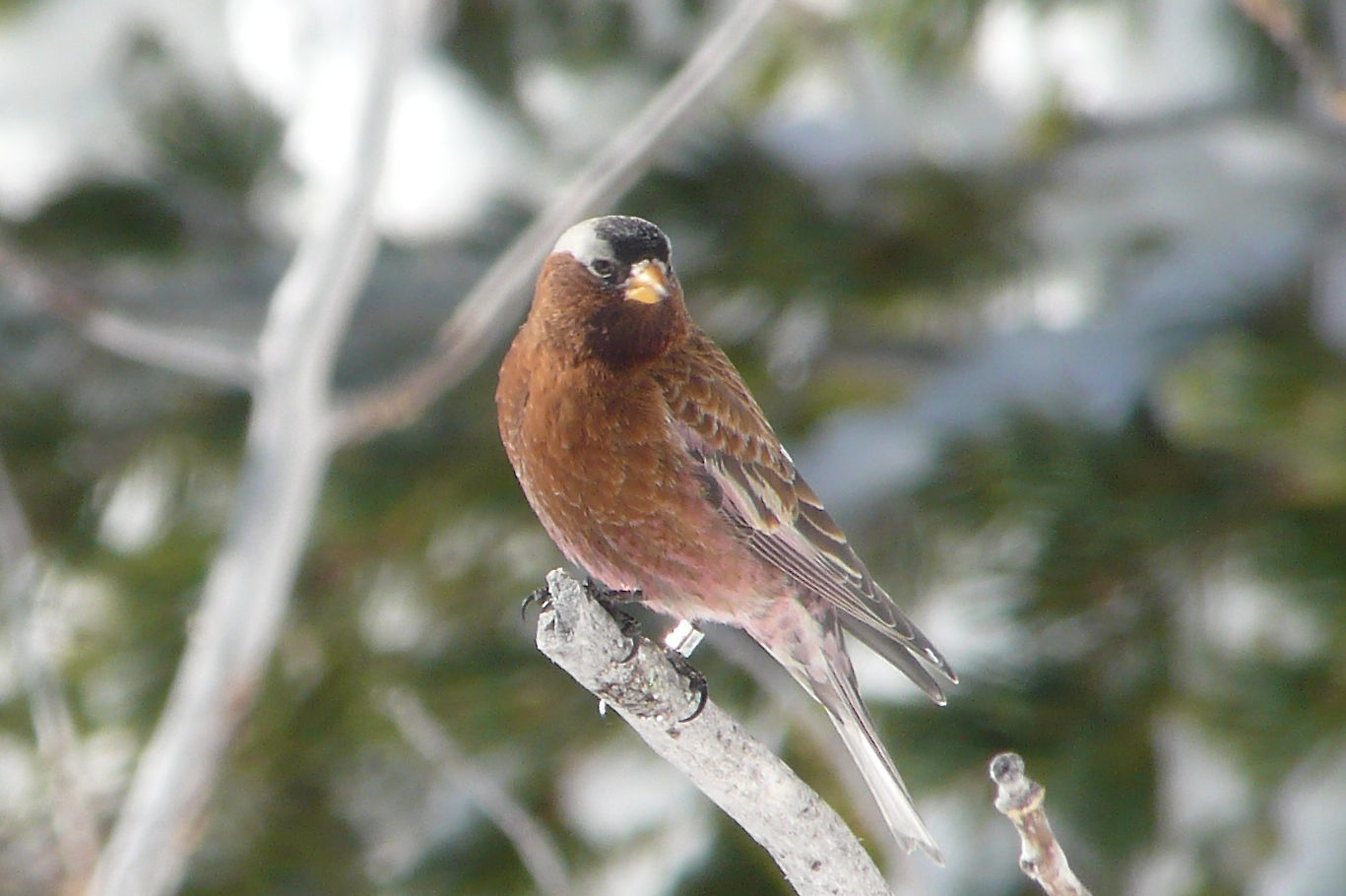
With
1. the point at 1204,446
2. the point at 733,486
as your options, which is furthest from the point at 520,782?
the point at 733,486

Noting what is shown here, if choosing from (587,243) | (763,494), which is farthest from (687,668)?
(587,243)

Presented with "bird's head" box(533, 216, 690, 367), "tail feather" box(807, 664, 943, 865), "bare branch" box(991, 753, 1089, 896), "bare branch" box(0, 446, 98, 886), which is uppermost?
"bird's head" box(533, 216, 690, 367)

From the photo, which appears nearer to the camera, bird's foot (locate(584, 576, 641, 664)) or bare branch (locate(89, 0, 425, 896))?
bird's foot (locate(584, 576, 641, 664))

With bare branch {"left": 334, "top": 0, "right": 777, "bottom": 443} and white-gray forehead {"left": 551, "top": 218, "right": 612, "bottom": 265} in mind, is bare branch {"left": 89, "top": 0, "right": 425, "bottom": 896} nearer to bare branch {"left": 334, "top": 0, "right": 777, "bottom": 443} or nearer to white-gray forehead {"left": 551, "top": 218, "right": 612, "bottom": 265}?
bare branch {"left": 334, "top": 0, "right": 777, "bottom": 443}

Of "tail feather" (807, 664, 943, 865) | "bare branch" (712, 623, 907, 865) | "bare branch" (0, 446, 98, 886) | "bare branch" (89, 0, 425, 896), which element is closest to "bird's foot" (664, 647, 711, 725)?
"tail feather" (807, 664, 943, 865)

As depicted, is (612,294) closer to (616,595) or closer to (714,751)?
(616,595)

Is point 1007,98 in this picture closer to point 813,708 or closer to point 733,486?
point 813,708

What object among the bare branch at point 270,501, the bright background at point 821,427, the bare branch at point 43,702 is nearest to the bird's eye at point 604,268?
the bare branch at point 270,501
